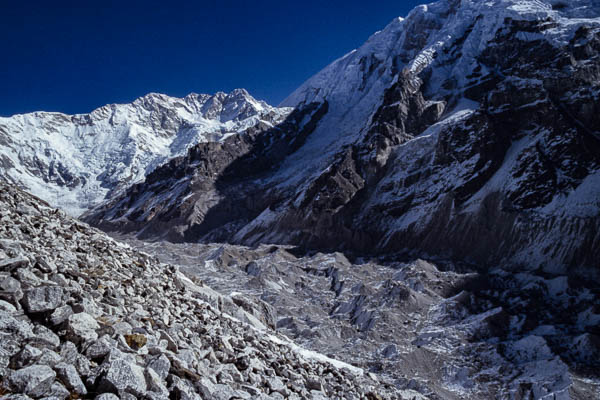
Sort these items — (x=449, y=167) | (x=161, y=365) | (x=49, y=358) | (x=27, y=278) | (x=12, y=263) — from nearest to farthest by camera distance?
(x=49, y=358), (x=161, y=365), (x=27, y=278), (x=12, y=263), (x=449, y=167)

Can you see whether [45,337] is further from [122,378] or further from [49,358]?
[122,378]

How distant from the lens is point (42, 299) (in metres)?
5.60

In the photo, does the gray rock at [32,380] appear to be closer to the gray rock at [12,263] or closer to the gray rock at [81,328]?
the gray rock at [81,328]

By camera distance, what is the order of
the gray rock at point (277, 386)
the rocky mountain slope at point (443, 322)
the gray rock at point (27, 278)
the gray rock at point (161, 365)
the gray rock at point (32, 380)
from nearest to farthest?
the gray rock at point (32, 380) → the gray rock at point (161, 365) → the gray rock at point (27, 278) → the gray rock at point (277, 386) → the rocky mountain slope at point (443, 322)

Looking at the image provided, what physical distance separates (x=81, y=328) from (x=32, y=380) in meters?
1.21

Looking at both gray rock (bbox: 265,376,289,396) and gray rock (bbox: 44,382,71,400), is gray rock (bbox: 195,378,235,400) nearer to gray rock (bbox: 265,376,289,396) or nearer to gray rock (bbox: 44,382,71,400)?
gray rock (bbox: 265,376,289,396)

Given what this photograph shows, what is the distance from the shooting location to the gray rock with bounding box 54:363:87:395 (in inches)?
180

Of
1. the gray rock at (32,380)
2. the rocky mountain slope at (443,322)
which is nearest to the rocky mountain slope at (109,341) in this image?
the gray rock at (32,380)

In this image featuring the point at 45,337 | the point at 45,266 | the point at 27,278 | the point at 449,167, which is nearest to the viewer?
the point at 45,337

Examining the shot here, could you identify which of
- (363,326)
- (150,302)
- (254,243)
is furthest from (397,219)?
(150,302)

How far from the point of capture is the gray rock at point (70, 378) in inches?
180

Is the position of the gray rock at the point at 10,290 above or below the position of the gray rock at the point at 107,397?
above

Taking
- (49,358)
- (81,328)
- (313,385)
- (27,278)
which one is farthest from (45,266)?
(313,385)

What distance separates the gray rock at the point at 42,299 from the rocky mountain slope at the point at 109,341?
12 millimetres
